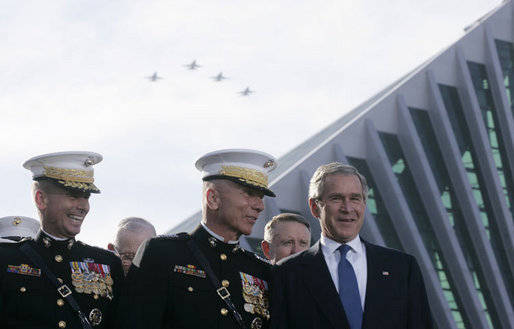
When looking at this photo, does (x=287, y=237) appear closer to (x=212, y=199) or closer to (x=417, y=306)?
(x=212, y=199)

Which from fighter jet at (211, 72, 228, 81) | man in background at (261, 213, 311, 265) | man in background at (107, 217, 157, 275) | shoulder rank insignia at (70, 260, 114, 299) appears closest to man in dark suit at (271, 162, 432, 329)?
shoulder rank insignia at (70, 260, 114, 299)

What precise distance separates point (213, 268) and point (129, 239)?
2.61 meters

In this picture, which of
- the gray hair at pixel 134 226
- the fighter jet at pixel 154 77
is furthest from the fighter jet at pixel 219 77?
the gray hair at pixel 134 226

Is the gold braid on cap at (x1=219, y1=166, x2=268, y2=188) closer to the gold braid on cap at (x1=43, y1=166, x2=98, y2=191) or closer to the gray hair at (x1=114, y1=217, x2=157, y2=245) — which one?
the gold braid on cap at (x1=43, y1=166, x2=98, y2=191)

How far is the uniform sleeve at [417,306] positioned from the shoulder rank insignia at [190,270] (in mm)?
1484

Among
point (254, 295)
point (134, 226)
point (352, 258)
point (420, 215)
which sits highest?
point (420, 215)

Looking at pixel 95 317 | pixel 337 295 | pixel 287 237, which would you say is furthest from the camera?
pixel 287 237

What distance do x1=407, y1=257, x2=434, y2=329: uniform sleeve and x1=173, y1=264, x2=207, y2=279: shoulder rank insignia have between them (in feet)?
4.87

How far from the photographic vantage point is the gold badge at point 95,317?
650 centimetres

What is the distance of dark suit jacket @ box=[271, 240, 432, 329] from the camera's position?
6035 mm

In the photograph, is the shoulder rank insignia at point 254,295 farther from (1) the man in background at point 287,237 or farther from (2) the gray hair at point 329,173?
(1) the man in background at point 287,237

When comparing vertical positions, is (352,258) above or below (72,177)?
below

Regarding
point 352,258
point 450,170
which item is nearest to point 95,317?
point 352,258

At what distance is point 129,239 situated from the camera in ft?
28.9
